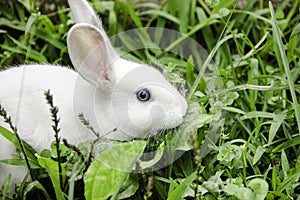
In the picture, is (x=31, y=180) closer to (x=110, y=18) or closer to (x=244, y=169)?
(x=244, y=169)

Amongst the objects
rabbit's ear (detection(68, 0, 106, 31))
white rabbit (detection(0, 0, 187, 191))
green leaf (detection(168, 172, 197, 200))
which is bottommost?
green leaf (detection(168, 172, 197, 200))

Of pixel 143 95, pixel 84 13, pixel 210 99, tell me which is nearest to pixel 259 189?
pixel 143 95

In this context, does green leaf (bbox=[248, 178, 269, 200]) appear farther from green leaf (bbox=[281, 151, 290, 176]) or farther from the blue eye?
the blue eye

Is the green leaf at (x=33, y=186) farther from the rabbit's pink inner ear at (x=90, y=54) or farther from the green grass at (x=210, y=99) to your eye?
the rabbit's pink inner ear at (x=90, y=54)

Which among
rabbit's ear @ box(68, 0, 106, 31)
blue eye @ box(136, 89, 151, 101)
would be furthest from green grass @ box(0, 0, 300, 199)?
rabbit's ear @ box(68, 0, 106, 31)

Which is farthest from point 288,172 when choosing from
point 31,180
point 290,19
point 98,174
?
point 290,19

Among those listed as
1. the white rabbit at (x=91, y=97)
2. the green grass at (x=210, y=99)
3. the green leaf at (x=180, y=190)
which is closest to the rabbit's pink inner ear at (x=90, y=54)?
the white rabbit at (x=91, y=97)
